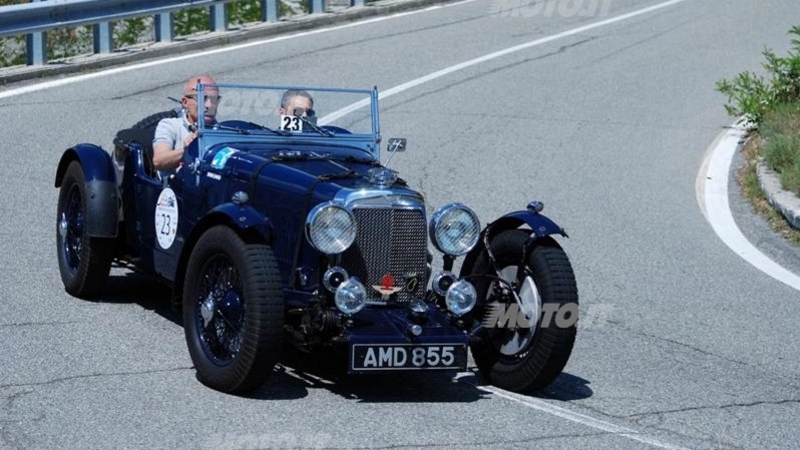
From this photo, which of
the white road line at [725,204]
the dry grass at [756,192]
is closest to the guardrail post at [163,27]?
the white road line at [725,204]

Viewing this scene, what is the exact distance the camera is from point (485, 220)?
10.9 meters

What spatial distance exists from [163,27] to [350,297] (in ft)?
38.3

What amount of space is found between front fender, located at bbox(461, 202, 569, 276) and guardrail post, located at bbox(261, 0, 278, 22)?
483 inches

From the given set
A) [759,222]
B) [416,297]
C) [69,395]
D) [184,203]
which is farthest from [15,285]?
[759,222]

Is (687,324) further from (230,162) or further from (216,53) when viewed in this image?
(216,53)

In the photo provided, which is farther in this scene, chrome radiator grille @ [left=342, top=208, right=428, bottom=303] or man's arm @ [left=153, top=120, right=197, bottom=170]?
man's arm @ [left=153, top=120, right=197, bottom=170]

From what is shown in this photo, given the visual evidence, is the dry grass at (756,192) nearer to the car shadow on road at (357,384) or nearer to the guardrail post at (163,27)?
the car shadow on road at (357,384)

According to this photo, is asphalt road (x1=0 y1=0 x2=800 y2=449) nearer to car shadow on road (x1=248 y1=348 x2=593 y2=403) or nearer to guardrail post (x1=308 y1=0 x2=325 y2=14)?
car shadow on road (x1=248 y1=348 x2=593 y2=403)

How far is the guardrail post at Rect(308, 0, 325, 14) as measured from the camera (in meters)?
20.1

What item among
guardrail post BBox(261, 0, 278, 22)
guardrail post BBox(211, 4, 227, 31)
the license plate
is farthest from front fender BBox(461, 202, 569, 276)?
guardrail post BBox(261, 0, 278, 22)

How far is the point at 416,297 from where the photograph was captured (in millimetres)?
7164

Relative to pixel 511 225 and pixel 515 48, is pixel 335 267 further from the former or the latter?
pixel 515 48

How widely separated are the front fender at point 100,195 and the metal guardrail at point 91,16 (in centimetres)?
715

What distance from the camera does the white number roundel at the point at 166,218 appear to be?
26.1 ft
